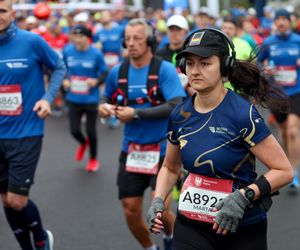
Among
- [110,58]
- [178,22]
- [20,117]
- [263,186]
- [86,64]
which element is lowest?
[110,58]

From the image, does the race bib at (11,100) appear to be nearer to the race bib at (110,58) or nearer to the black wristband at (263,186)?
the black wristband at (263,186)

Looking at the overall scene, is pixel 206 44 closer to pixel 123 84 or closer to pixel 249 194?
pixel 249 194

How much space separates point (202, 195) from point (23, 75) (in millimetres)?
1987

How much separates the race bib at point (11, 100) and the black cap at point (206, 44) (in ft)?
6.10

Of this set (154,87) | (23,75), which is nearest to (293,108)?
(154,87)

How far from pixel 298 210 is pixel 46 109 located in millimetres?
3028

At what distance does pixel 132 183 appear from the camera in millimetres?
4645

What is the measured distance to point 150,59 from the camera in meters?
4.71

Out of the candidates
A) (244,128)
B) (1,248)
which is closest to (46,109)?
(1,248)

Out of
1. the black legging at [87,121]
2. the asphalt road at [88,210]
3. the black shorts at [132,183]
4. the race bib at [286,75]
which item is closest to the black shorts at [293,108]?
the race bib at [286,75]

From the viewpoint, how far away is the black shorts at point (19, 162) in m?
4.36

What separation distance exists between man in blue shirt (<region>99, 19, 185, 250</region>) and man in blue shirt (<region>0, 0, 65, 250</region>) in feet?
1.73

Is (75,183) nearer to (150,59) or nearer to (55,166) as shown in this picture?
(55,166)

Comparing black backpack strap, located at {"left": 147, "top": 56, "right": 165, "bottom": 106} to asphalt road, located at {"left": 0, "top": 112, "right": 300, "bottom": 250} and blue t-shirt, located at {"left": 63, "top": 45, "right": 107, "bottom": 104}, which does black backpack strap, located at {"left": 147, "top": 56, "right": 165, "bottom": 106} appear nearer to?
asphalt road, located at {"left": 0, "top": 112, "right": 300, "bottom": 250}
